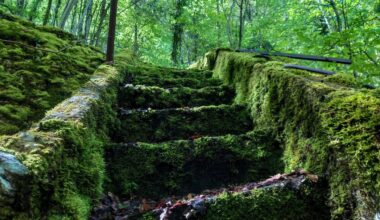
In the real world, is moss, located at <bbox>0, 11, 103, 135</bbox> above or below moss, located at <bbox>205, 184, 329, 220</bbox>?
above

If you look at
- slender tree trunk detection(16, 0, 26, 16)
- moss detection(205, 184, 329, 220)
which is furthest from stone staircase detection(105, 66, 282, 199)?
slender tree trunk detection(16, 0, 26, 16)

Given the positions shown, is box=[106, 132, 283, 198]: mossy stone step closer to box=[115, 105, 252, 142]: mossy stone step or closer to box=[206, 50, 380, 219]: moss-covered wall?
box=[206, 50, 380, 219]: moss-covered wall

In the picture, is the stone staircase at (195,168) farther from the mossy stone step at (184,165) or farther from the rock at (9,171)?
the rock at (9,171)

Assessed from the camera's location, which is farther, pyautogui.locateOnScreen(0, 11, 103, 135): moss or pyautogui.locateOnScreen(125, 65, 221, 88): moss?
pyautogui.locateOnScreen(125, 65, 221, 88): moss

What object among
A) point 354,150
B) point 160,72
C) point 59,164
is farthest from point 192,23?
point 59,164

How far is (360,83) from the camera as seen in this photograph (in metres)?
3.65

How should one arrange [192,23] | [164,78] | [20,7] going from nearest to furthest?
1. [164,78]
2. [20,7]
3. [192,23]

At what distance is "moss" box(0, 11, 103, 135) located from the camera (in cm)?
343

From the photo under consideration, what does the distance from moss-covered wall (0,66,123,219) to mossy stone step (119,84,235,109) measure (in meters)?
1.33

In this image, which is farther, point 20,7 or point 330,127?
point 20,7

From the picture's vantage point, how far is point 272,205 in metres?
2.69

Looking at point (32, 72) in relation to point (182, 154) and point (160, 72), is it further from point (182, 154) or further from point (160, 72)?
point (160, 72)

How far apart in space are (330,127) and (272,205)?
2.58 feet

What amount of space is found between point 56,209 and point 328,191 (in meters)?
1.97
